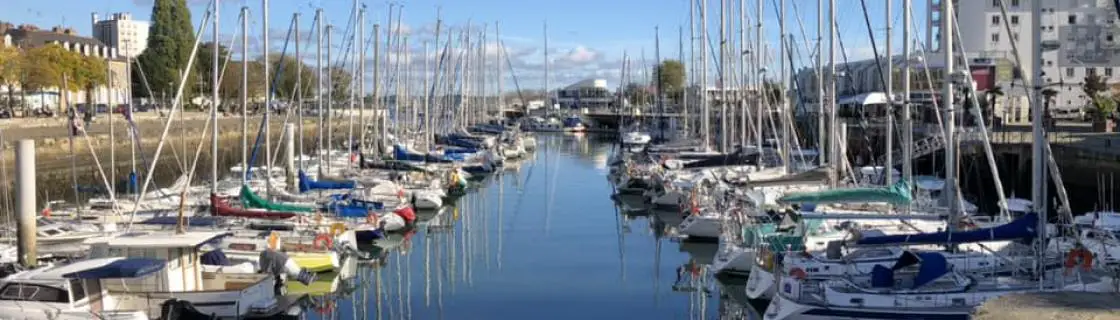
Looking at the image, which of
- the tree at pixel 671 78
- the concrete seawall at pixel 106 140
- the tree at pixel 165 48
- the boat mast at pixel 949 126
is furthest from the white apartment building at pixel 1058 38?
the tree at pixel 165 48

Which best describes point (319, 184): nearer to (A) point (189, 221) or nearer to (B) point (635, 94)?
(A) point (189, 221)

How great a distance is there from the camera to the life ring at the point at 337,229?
32.1 m

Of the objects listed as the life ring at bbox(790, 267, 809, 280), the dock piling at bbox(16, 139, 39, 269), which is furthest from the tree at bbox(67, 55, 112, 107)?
the life ring at bbox(790, 267, 809, 280)

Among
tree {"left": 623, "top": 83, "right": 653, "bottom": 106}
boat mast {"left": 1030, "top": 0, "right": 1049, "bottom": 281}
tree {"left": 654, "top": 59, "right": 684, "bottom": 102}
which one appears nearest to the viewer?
boat mast {"left": 1030, "top": 0, "right": 1049, "bottom": 281}

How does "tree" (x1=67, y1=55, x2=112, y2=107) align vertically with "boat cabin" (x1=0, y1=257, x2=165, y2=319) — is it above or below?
above

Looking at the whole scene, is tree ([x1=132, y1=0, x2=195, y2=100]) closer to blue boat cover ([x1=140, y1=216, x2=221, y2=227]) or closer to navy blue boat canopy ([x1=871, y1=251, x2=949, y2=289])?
blue boat cover ([x1=140, y1=216, x2=221, y2=227])

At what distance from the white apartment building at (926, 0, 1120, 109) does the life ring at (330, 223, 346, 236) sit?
2648 inches

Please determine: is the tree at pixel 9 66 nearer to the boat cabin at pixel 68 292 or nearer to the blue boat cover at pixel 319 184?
the blue boat cover at pixel 319 184

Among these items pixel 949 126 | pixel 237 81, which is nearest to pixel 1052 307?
pixel 949 126

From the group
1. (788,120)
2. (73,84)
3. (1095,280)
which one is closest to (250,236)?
(1095,280)

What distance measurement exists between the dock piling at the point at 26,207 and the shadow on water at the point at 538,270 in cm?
602

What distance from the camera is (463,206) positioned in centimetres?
5328

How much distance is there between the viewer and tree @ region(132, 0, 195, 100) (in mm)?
111875

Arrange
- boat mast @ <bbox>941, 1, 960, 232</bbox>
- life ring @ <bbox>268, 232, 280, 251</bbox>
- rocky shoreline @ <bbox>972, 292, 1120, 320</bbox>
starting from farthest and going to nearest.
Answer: life ring @ <bbox>268, 232, 280, 251</bbox>
boat mast @ <bbox>941, 1, 960, 232</bbox>
rocky shoreline @ <bbox>972, 292, 1120, 320</bbox>
